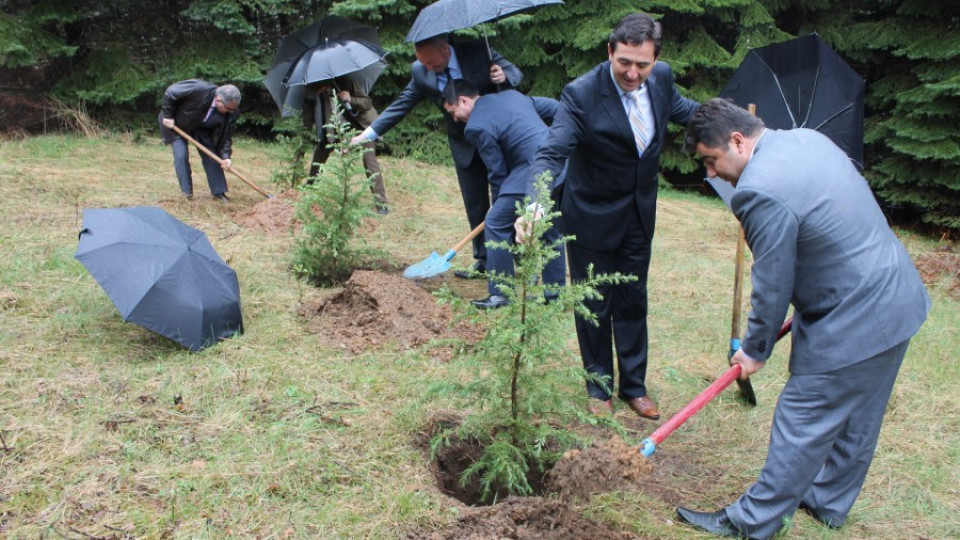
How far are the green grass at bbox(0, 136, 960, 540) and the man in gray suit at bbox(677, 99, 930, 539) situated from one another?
44 centimetres

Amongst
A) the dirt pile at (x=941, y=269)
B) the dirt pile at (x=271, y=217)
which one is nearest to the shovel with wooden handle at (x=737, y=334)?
the dirt pile at (x=941, y=269)

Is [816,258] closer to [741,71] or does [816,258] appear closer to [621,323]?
[621,323]

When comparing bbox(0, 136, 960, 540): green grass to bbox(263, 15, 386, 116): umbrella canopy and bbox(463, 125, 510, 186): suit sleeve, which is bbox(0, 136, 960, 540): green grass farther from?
bbox(263, 15, 386, 116): umbrella canopy

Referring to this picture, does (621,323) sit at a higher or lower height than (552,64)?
lower

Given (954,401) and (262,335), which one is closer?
(954,401)

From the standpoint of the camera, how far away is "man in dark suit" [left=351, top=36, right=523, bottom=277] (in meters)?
5.62

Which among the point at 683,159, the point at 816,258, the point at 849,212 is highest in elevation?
the point at 849,212

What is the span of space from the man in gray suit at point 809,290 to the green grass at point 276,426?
0.44m

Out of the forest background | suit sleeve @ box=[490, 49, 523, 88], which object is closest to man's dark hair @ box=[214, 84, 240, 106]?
suit sleeve @ box=[490, 49, 523, 88]

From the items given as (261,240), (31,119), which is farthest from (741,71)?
(31,119)

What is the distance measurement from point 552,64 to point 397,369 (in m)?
8.88

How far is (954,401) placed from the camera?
172 inches

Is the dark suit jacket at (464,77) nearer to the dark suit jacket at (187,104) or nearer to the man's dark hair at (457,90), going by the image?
the man's dark hair at (457,90)

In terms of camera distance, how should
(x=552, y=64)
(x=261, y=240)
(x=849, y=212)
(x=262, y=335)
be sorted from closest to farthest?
(x=849, y=212) → (x=262, y=335) → (x=261, y=240) → (x=552, y=64)
